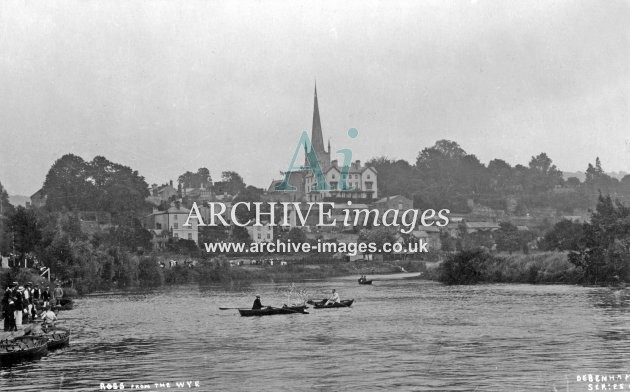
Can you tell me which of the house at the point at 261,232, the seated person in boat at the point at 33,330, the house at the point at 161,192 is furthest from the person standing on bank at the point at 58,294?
the house at the point at 161,192

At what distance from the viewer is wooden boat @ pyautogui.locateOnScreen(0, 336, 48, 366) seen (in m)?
31.2

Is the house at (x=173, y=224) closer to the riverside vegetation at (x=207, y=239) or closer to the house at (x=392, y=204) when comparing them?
the riverside vegetation at (x=207, y=239)

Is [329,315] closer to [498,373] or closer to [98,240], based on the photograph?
[498,373]

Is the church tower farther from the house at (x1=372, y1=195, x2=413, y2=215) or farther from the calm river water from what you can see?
the calm river water

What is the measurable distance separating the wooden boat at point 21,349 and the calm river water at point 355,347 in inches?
15.1

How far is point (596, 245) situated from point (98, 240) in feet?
203

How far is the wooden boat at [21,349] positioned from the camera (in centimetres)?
3116

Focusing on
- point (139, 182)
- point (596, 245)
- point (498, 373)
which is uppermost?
point (139, 182)

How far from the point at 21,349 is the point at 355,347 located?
1368 centimetres

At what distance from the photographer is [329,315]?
53.7 metres

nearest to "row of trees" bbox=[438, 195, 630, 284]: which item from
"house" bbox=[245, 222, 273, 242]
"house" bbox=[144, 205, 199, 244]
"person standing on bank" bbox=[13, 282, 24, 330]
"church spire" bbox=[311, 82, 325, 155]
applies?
"house" bbox=[245, 222, 273, 242]

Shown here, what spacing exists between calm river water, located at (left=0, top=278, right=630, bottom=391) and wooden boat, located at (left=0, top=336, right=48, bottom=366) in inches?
15.1

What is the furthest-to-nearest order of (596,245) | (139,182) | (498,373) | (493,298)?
(139,182), (596,245), (493,298), (498,373)

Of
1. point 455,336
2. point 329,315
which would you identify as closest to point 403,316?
point 329,315
